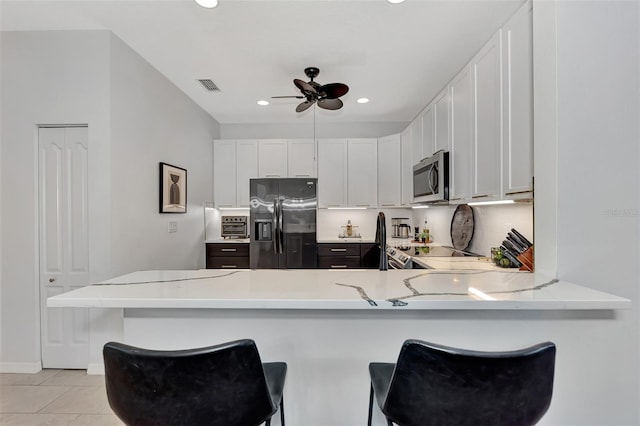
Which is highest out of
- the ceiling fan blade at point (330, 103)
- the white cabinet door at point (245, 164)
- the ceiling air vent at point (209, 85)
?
the ceiling air vent at point (209, 85)

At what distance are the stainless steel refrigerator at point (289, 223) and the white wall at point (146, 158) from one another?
869 mm

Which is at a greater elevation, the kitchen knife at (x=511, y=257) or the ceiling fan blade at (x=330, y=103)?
the ceiling fan blade at (x=330, y=103)

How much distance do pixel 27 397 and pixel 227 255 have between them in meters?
2.45

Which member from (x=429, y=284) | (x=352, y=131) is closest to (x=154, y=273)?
(x=429, y=284)

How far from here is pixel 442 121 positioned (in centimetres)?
284

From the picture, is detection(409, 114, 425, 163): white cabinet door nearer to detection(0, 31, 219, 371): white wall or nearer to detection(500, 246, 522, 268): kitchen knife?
detection(500, 246, 522, 268): kitchen knife

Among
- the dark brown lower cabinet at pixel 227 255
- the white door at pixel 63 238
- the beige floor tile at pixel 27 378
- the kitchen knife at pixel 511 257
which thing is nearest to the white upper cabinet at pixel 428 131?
the kitchen knife at pixel 511 257

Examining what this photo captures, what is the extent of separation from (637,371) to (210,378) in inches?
68.8

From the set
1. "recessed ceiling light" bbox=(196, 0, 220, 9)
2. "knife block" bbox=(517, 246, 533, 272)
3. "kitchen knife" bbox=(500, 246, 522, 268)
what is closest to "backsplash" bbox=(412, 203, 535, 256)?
"kitchen knife" bbox=(500, 246, 522, 268)

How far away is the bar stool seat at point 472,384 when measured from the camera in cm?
75

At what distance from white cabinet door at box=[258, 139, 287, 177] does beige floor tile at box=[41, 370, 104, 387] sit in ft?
9.94

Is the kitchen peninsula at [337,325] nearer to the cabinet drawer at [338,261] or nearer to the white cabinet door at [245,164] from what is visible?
the cabinet drawer at [338,261]

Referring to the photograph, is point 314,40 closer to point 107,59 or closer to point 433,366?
point 107,59

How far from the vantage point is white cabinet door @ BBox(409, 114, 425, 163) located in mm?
3498
